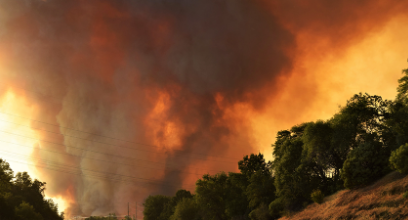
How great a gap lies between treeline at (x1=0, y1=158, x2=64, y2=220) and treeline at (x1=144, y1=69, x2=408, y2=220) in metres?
65.9

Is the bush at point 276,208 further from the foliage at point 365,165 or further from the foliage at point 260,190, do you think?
the foliage at point 365,165

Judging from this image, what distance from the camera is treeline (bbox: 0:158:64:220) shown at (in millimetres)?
80925

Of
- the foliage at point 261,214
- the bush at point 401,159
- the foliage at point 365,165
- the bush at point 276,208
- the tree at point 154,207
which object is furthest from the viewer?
the tree at point 154,207

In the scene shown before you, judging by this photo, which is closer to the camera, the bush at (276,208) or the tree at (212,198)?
the bush at (276,208)

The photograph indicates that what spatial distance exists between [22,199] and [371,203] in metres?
114

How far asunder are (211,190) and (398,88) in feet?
228

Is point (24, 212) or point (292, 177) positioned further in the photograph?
point (24, 212)

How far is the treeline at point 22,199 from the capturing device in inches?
3186

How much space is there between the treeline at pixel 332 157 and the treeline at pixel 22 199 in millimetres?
65911

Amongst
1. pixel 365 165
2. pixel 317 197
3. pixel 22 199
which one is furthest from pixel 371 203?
pixel 22 199

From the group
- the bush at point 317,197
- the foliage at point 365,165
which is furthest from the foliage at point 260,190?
the foliage at point 365,165

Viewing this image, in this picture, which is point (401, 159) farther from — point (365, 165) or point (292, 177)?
point (292, 177)

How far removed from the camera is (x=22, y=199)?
4341 inches

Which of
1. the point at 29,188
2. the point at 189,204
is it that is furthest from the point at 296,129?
the point at 29,188
